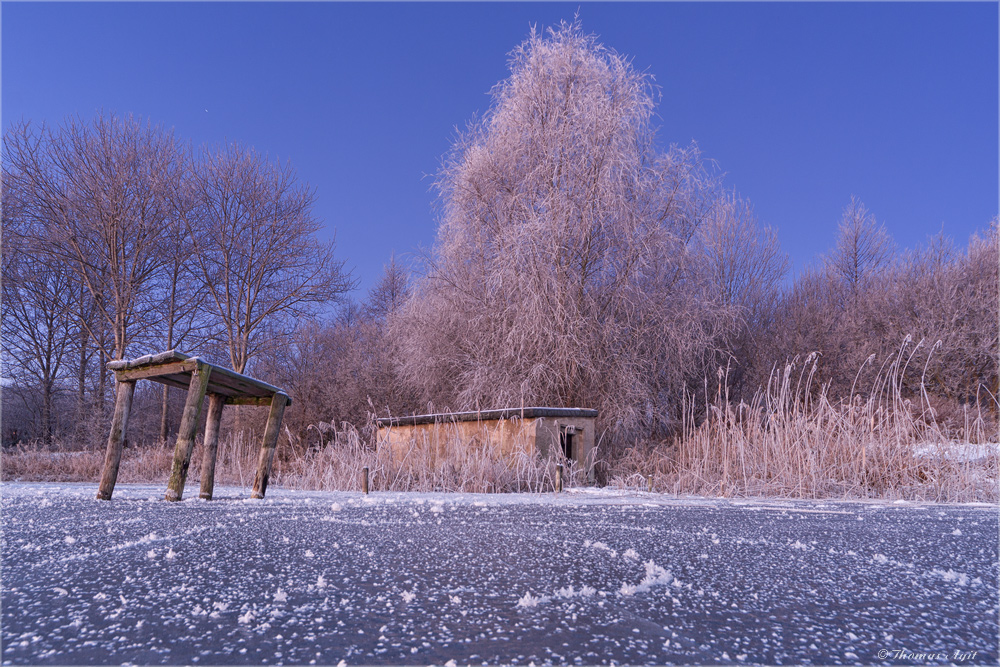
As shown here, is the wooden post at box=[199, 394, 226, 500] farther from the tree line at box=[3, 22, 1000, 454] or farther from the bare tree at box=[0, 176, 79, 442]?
the bare tree at box=[0, 176, 79, 442]

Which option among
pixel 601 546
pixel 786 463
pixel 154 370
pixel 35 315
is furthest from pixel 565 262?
pixel 35 315

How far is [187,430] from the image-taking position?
434cm

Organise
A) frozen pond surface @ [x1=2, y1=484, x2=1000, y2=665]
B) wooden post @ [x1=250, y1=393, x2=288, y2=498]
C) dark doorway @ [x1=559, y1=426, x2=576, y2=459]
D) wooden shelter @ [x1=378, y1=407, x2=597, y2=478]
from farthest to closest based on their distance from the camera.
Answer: dark doorway @ [x1=559, y1=426, x2=576, y2=459], wooden shelter @ [x1=378, y1=407, x2=597, y2=478], wooden post @ [x1=250, y1=393, x2=288, y2=498], frozen pond surface @ [x1=2, y1=484, x2=1000, y2=665]

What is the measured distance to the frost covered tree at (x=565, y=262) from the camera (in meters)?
10.7

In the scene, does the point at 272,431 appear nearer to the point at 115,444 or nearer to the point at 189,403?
the point at 189,403

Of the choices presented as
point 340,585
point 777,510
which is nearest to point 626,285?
point 777,510

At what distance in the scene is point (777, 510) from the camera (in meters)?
3.46

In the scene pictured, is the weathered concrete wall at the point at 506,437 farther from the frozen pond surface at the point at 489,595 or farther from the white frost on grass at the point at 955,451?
the frozen pond surface at the point at 489,595

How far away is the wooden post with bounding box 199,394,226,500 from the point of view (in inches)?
178

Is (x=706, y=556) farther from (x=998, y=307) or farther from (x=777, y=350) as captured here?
(x=998, y=307)

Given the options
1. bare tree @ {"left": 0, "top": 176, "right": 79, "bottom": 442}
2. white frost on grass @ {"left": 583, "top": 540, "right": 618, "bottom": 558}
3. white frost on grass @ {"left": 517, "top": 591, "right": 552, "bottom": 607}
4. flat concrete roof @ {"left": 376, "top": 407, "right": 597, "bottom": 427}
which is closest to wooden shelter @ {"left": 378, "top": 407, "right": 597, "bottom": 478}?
flat concrete roof @ {"left": 376, "top": 407, "right": 597, "bottom": 427}

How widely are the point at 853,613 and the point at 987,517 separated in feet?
8.91

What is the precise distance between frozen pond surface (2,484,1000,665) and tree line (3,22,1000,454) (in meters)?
7.81

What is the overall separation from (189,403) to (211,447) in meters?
0.73
